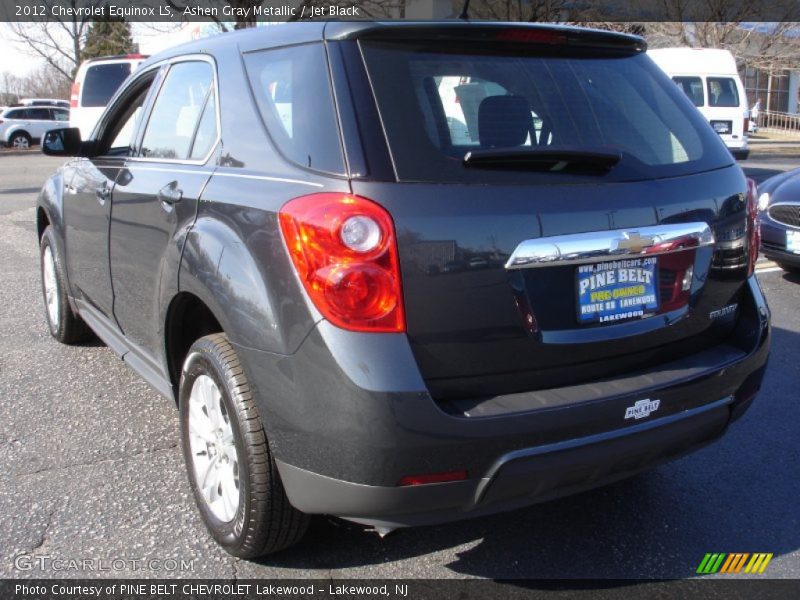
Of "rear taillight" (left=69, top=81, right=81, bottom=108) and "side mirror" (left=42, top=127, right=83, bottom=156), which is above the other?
"rear taillight" (left=69, top=81, right=81, bottom=108)

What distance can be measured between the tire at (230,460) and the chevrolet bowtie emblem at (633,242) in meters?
1.24

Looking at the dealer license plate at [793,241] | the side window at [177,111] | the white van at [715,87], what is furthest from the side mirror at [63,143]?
the white van at [715,87]

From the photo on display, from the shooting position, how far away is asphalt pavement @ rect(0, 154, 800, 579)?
284cm

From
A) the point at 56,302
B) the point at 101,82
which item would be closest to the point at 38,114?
the point at 101,82

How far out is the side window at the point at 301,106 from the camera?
237cm

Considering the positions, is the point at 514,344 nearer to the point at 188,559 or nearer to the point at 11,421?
the point at 188,559

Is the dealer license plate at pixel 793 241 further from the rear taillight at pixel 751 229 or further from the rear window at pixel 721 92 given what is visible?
the rear window at pixel 721 92

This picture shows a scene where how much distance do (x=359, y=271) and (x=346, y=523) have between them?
1.04 m

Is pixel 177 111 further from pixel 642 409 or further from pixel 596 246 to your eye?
pixel 642 409

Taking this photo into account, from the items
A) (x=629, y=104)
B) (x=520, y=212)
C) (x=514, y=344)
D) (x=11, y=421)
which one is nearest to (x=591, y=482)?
(x=514, y=344)

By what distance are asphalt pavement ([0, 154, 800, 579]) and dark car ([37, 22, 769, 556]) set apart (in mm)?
288

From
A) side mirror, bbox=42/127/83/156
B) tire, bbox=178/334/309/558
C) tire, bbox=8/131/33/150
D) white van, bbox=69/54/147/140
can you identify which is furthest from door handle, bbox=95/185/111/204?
tire, bbox=8/131/33/150

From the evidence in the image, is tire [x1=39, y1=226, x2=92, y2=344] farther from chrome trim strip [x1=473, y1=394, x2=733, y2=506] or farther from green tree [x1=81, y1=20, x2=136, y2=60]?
green tree [x1=81, y1=20, x2=136, y2=60]

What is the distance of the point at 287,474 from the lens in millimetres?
2424
